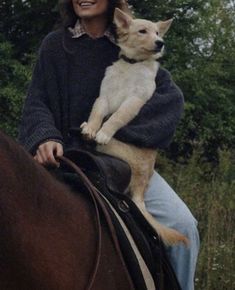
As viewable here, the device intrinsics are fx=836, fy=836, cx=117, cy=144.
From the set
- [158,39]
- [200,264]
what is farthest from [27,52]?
[158,39]

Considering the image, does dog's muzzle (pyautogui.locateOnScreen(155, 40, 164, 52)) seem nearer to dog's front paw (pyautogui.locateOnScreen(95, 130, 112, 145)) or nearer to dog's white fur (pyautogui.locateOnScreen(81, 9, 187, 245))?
dog's white fur (pyautogui.locateOnScreen(81, 9, 187, 245))

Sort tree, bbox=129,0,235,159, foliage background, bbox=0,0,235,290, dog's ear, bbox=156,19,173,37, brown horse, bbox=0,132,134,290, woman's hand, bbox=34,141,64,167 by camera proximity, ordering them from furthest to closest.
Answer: tree, bbox=129,0,235,159
foliage background, bbox=0,0,235,290
dog's ear, bbox=156,19,173,37
woman's hand, bbox=34,141,64,167
brown horse, bbox=0,132,134,290

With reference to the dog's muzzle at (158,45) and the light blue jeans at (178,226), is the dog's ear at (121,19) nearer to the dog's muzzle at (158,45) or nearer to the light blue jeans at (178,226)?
the dog's muzzle at (158,45)

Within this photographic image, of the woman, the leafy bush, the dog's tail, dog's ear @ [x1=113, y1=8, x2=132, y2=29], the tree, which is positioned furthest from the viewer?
the tree

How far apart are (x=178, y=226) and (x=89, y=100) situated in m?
0.76

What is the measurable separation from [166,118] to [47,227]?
1.23 metres

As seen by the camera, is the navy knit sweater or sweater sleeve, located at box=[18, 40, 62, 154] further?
the navy knit sweater

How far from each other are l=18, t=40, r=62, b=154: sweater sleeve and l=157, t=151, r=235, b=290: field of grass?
3482 mm

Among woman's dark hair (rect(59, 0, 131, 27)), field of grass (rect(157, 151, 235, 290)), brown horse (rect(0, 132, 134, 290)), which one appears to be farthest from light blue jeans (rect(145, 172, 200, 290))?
field of grass (rect(157, 151, 235, 290))

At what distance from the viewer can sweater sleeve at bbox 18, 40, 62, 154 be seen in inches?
151

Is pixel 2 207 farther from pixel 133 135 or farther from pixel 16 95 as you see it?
pixel 16 95

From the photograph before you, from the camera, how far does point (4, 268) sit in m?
2.85

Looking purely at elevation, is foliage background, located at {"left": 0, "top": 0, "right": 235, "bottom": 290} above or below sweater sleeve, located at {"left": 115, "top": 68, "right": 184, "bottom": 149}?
below

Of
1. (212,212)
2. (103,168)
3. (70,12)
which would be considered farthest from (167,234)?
(212,212)
